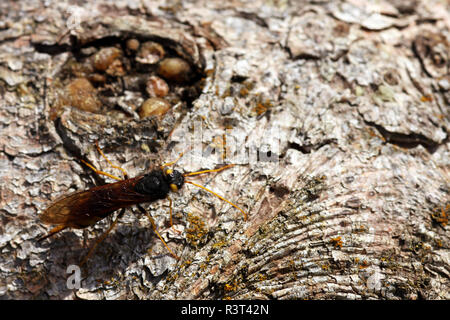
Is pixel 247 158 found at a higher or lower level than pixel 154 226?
higher

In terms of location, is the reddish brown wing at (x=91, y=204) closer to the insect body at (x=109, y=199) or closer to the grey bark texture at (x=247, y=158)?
the insect body at (x=109, y=199)

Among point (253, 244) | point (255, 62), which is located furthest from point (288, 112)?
point (253, 244)

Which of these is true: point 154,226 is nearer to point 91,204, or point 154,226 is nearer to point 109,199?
point 109,199

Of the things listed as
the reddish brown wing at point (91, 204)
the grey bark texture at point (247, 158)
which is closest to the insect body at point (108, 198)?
the reddish brown wing at point (91, 204)

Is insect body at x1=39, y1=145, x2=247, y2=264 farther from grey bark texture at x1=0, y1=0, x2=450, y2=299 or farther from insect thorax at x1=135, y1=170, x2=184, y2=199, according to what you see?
grey bark texture at x1=0, y1=0, x2=450, y2=299

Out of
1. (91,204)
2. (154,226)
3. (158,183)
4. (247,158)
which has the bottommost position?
(154,226)

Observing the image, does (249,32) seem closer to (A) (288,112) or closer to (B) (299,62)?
(B) (299,62)

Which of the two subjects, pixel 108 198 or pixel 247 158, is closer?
pixel 108 198

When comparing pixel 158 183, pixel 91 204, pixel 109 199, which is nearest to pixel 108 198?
pixel 109 199
